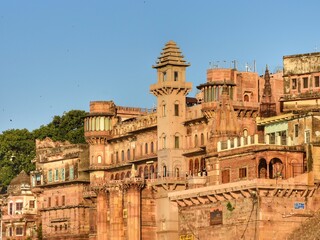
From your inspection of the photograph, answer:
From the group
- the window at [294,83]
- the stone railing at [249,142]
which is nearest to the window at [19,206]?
the window at [294,83]

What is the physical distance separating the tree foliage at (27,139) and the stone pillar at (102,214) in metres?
28.3

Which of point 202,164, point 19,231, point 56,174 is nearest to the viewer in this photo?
point 202,164

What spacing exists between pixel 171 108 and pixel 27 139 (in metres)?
39.6

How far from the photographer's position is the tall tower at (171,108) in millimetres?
92000

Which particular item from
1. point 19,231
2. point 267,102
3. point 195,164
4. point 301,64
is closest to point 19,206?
point 19,231

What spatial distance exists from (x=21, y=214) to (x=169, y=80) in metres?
28.3

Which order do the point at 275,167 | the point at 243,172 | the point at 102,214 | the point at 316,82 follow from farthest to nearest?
the point at 102,214 < the point at 316,82 < the point at 243,172 < the point at 275,167

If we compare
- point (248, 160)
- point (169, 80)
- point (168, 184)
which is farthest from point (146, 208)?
point (248, 160)

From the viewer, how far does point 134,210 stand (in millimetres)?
90562

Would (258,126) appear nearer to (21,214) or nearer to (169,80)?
(169,80)

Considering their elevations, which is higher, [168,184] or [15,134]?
[15,134]

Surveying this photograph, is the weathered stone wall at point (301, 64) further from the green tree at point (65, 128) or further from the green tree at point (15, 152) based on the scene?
the green tree at point (15, 152)

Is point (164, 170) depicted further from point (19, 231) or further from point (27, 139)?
point (27, 139)

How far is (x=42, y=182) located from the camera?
11050 cm
